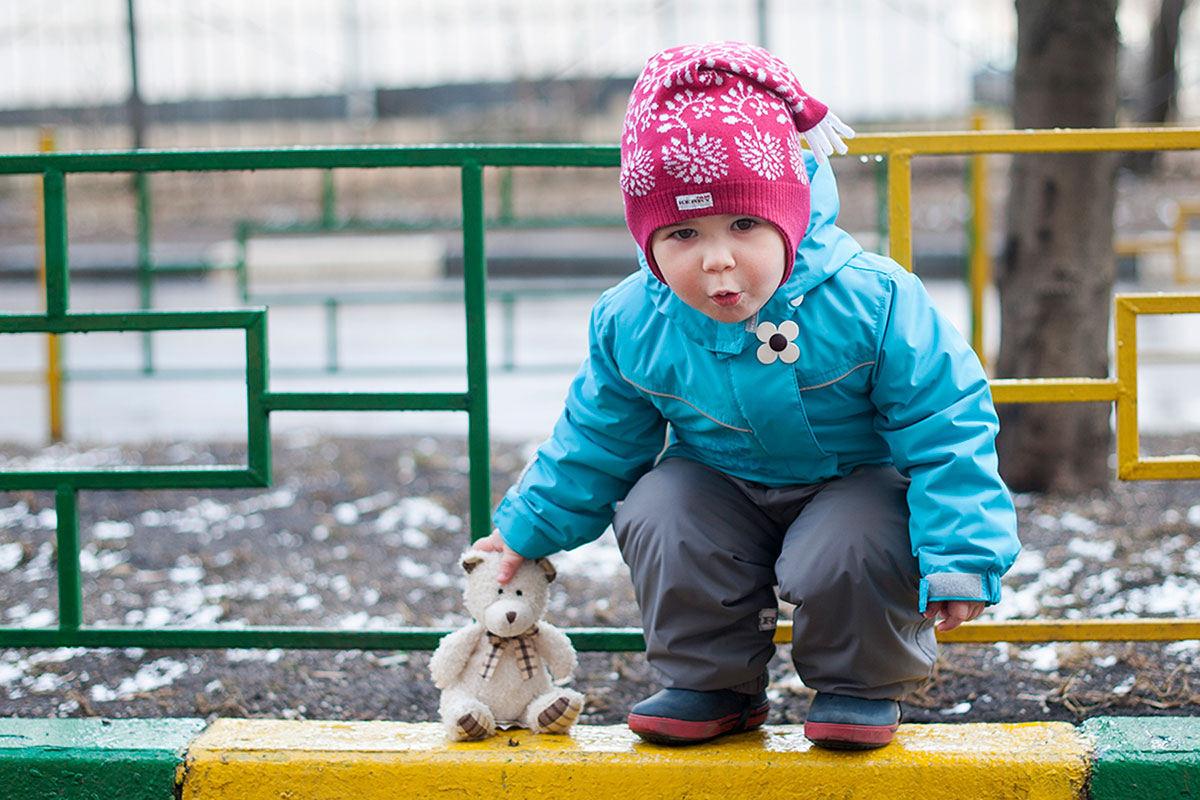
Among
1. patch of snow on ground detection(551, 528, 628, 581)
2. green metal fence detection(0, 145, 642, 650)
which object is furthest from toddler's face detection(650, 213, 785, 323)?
patch of snow on ground detection(551, 528, 628, 581)

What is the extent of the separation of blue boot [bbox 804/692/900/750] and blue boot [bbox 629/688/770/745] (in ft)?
0.46

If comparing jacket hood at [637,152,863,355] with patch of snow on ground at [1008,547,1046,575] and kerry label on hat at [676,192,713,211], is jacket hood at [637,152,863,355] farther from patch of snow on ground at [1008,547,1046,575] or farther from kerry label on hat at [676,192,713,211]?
patch of snow on ground at [1008,547,1046,575]

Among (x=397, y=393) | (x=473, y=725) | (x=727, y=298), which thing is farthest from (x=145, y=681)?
(x=727, y=298)

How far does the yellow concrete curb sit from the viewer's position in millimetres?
1935

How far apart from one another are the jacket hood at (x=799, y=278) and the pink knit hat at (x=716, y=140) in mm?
52

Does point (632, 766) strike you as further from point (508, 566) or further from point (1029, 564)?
point (1029, 564)

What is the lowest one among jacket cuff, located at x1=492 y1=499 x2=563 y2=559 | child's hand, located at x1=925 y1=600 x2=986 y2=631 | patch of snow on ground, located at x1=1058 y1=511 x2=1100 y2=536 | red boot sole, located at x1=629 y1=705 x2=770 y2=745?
red boot sole, located at x1=629 y1=705 x2=770 y2=745

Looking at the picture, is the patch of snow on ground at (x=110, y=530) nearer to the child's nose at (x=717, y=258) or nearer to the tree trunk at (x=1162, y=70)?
the child's nose at (x=717, y=258)

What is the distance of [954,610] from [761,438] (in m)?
0.39

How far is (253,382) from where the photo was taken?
240 cm

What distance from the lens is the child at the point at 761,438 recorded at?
179 centimetres

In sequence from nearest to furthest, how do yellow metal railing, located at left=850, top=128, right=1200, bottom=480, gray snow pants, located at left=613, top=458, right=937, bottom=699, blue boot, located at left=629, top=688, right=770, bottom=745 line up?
1. gray snow pants, located at left=613, top=458, right=937, bottom=699
2. blue boot, located at left=629, top=688, right=770, bottom=745
3. yellow metal railing, located at left=850, top=128, right=1200, bottom=480

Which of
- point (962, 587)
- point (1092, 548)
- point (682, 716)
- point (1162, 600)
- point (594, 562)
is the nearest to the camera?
point (962, 587)

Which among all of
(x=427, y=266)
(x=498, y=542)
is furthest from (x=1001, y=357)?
(x=427, y=266)
